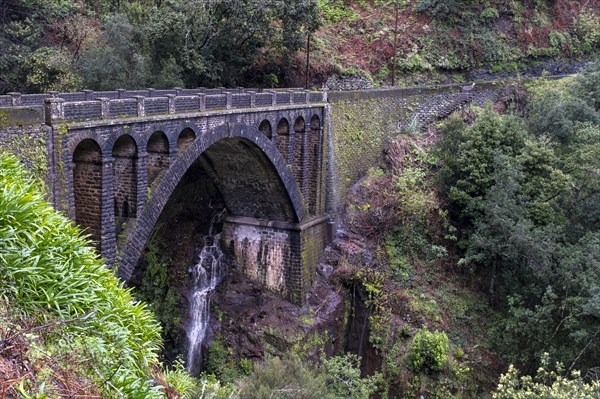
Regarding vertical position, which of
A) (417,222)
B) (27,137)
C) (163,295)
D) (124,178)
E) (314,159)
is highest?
(27,137)

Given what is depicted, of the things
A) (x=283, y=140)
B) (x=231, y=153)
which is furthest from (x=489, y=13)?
(x=231, y=153)

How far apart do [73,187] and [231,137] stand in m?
6.48

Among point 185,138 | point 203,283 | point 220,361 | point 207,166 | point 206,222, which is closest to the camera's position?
point 185,138

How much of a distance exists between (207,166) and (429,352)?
1027 cm

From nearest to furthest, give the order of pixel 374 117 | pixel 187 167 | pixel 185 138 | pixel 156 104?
pixel 156 104, pixel 187 167, pixel 185 138, pixel 374 117

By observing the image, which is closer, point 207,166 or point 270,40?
point 207,166

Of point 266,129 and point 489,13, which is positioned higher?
point 489,13

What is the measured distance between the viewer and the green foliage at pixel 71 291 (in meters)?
7.29

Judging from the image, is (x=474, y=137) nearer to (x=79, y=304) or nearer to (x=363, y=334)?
(x=363, y=334)

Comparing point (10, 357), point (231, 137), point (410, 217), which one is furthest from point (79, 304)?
point (410, 217)

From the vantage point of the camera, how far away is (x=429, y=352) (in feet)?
68.7

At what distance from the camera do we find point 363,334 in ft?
75.9

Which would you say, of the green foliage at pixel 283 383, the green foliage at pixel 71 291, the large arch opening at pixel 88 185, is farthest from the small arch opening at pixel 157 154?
the green foliage at pixel 71 291

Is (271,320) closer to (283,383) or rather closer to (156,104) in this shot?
(283,383)
